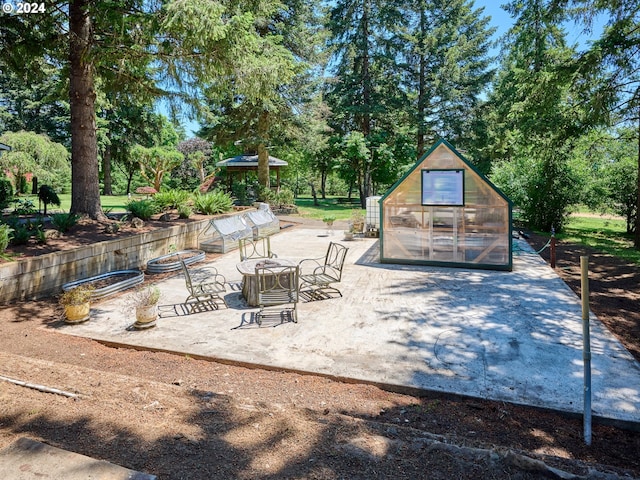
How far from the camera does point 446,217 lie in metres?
9.78

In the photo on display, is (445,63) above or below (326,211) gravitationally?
above

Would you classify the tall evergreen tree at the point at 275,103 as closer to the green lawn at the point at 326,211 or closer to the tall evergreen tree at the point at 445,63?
the green lawn at the point at 326,211

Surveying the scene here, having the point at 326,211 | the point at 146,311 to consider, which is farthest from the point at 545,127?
the point at 146,311

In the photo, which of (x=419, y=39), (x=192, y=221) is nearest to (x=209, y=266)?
(x=192, y=221)

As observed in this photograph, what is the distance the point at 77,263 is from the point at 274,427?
7.32 meters

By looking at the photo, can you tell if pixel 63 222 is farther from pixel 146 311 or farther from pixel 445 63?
pixel 445 63

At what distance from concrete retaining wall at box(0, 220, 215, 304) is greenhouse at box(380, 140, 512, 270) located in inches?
242

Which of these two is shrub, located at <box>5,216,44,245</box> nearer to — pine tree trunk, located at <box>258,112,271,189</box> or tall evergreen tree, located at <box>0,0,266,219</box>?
tall evergreen tree, located at <box>0,0,266,219</box>

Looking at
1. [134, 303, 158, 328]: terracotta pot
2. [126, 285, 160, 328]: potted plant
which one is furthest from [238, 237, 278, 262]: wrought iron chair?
[134, 303, 158, 328]: terracotta pot

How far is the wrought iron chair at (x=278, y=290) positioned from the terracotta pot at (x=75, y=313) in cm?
275

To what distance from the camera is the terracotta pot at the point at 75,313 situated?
630 cm

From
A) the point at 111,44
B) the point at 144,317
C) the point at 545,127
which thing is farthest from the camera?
the point at 545,127

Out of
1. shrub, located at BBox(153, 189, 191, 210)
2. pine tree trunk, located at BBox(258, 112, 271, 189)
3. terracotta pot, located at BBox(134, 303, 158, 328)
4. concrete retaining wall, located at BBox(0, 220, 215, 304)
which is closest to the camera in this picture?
terracotta pot, located at BBox(134, 303, 158, 328)

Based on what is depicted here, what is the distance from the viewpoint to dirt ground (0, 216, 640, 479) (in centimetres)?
252
